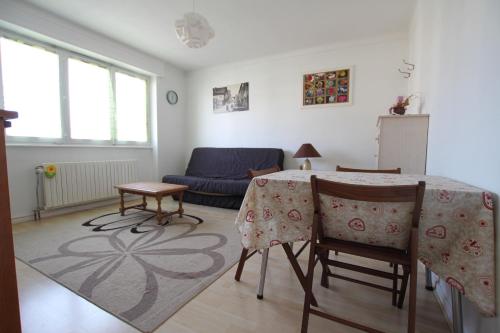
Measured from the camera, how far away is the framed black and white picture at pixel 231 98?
4223mm

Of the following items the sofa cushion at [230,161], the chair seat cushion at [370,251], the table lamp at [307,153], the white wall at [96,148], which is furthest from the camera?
the sofa cushion at [230,161]

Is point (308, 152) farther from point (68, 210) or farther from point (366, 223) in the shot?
point (68, 210)

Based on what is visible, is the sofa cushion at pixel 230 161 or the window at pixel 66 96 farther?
the sofa cushion at pixel 230 161

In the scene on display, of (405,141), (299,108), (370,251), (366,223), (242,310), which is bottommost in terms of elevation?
(242,310)

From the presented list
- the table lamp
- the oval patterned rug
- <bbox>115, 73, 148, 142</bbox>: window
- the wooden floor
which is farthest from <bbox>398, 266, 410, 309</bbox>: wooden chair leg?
<bbox>115, 73, 148, 142</bbox>: window

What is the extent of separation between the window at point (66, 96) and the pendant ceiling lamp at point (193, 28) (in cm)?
219

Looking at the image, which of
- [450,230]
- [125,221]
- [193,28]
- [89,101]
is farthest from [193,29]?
[89,101]

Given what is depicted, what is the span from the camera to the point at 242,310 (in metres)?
1.28

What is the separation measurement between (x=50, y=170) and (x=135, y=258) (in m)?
1.96

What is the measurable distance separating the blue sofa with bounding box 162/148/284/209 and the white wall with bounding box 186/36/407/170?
0.23 m

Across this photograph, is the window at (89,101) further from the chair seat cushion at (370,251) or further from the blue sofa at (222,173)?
the chair seat cushion at (370,251)

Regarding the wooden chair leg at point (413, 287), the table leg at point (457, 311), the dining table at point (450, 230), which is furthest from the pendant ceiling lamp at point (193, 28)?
the table leg at point (457, 311)

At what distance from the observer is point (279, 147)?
402 cm

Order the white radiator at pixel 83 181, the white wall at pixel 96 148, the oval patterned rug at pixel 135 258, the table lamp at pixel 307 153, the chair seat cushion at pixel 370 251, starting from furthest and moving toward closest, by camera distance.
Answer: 1. the table lamp at pixel 307 153
2. the white radiator at pixel 83 181
3. the white wall at pixel 96 148
4. the oval patterned rug at pixel 135 258
5. the chair seat cushion at pixel 370 251
